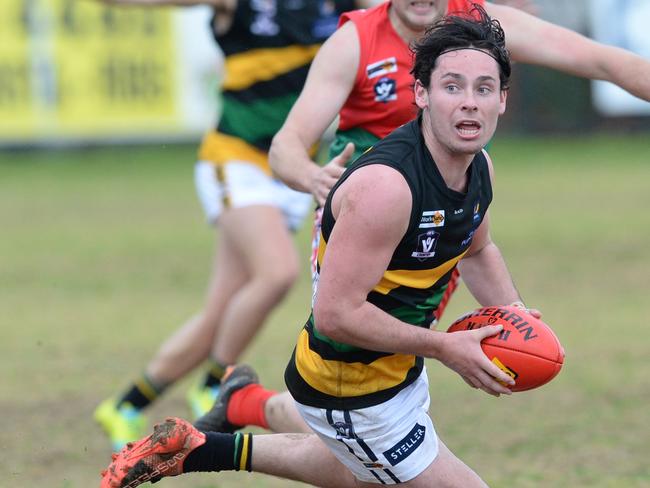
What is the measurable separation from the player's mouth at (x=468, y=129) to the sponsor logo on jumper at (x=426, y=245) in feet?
→ 1.01

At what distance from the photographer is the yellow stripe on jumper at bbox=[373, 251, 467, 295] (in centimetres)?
394

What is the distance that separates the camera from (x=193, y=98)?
64.5 ft

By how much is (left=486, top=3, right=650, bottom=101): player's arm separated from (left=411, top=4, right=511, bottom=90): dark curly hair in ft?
2.85

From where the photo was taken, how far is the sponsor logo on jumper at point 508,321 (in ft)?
13.0

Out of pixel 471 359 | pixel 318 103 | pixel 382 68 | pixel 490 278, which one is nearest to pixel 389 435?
pixel 471 359

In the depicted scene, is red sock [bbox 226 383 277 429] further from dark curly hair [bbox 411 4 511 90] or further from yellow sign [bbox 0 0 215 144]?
yellow sign [bbox 0 0 215 144]

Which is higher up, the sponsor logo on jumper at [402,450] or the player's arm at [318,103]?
the player's arm at [318,103]

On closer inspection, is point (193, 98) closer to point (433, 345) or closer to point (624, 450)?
point (624, 450)

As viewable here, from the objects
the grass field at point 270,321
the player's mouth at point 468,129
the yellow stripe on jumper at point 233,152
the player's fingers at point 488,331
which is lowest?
the grass field at point 270,321

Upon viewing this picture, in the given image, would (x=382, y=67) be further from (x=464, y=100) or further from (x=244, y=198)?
(x=244, y=198)

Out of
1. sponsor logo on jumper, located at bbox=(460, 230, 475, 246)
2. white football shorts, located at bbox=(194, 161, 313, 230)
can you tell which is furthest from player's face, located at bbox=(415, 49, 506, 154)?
white football shorts, located at bbox=(194, 161, 313, 230)

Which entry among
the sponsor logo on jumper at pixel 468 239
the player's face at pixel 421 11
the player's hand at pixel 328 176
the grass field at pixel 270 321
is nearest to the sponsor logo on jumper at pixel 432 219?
the sponsor logo on jumper at pixel 468 239

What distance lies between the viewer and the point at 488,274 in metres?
4.46

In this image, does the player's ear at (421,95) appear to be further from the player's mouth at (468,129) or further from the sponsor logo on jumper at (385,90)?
the sponsor logo on jumper at (385,90)
